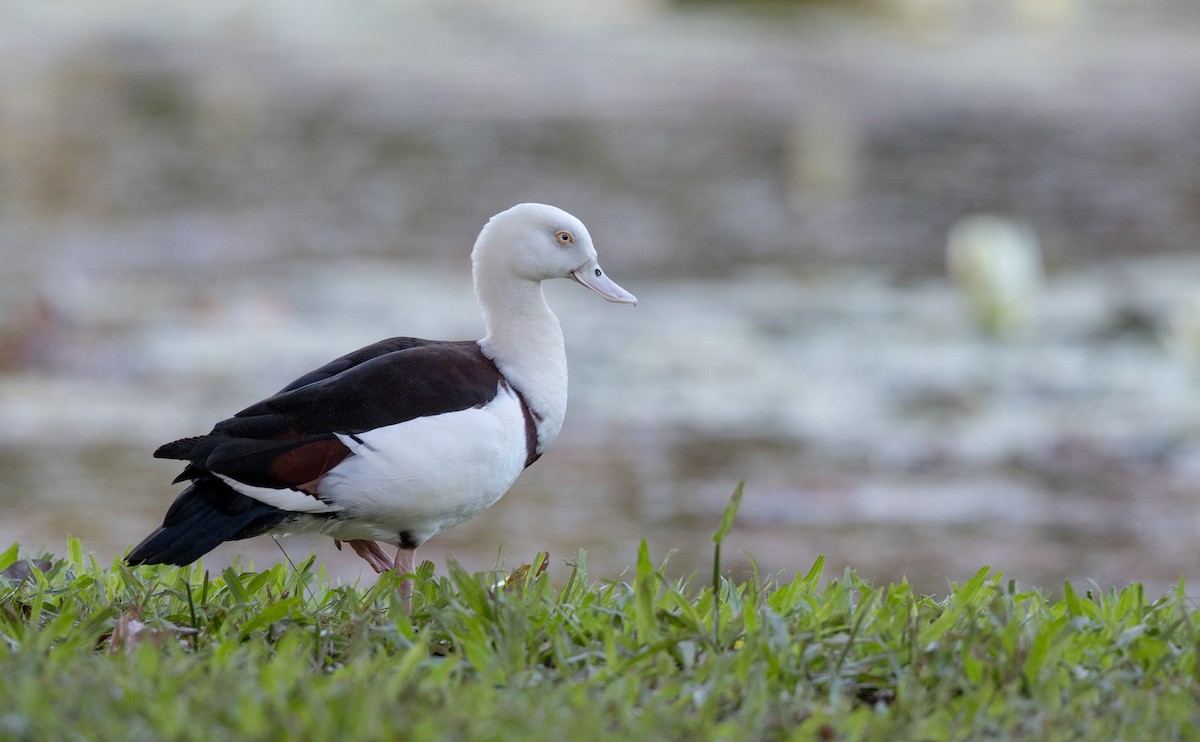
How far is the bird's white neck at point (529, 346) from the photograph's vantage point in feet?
13.2

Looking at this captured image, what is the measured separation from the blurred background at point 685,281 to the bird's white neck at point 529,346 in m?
2.34

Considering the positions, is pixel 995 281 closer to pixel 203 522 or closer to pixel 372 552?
pixel 372 552

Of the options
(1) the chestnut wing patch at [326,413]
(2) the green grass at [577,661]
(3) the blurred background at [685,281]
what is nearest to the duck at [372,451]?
(1) the chestnut wing patch at [326,413]

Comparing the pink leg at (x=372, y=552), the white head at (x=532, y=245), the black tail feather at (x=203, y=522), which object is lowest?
the pink leg at (x=372, y=552)

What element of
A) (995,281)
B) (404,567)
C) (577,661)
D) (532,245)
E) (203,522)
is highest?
(532,245)

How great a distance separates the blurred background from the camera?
281 inches

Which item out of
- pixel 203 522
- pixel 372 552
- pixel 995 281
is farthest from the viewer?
pixel 995 281

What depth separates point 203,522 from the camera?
3621mm

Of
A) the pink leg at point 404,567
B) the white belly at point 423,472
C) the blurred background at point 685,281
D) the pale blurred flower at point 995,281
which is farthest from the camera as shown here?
the pale blurred flower at point 995,281

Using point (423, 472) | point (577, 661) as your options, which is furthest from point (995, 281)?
point (577, 661)

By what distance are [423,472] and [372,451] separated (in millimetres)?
120

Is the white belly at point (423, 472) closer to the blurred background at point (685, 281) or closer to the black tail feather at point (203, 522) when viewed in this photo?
the black tail feather at point (203, 522)

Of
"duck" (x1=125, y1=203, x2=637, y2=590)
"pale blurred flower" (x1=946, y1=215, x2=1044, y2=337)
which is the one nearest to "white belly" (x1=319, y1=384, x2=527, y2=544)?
"duck" (x1=125, y1=203, x2=637, y2=590)

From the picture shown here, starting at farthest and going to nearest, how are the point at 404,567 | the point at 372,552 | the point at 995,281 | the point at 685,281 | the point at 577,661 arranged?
the point at 685,281
the point at 995,281
the point at 372,552
the point at 404,567
the point at 577,661
